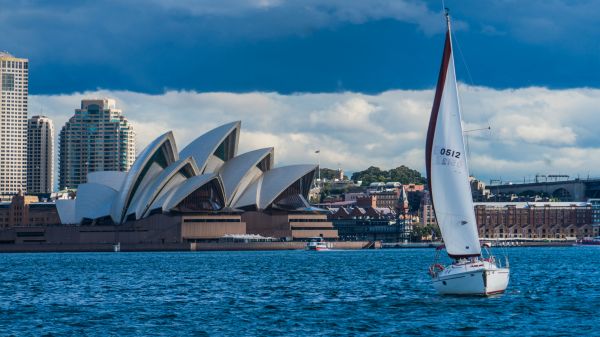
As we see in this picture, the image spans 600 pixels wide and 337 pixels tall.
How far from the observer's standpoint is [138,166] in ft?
434

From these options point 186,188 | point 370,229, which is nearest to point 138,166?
point 186,188

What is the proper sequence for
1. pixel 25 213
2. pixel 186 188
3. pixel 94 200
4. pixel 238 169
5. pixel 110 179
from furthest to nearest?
pixel 25 213, pixel 110 179, pixel 94 200, pixel 238 169, pixel 186 188

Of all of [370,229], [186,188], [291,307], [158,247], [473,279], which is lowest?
[291,307]

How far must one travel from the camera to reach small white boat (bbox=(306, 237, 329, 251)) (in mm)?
141625

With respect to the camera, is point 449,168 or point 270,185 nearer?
point 449,168

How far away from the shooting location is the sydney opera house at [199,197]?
133250 mm

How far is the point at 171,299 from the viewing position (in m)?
51.1

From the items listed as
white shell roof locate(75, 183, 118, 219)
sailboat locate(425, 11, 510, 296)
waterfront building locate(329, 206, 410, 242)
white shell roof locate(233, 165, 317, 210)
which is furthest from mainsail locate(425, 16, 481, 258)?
waterfront building locate(329, 206, 410, 242)

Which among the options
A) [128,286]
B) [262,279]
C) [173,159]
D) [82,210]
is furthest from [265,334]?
[82,210]

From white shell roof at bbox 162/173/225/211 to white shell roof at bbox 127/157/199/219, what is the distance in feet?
4.04

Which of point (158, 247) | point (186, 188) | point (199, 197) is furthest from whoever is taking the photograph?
point (158, 247)

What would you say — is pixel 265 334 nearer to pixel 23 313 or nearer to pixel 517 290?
pixel 23 313

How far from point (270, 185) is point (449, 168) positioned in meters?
95.7

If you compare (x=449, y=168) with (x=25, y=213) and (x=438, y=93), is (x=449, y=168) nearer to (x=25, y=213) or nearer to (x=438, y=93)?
(x=438, y=93)
